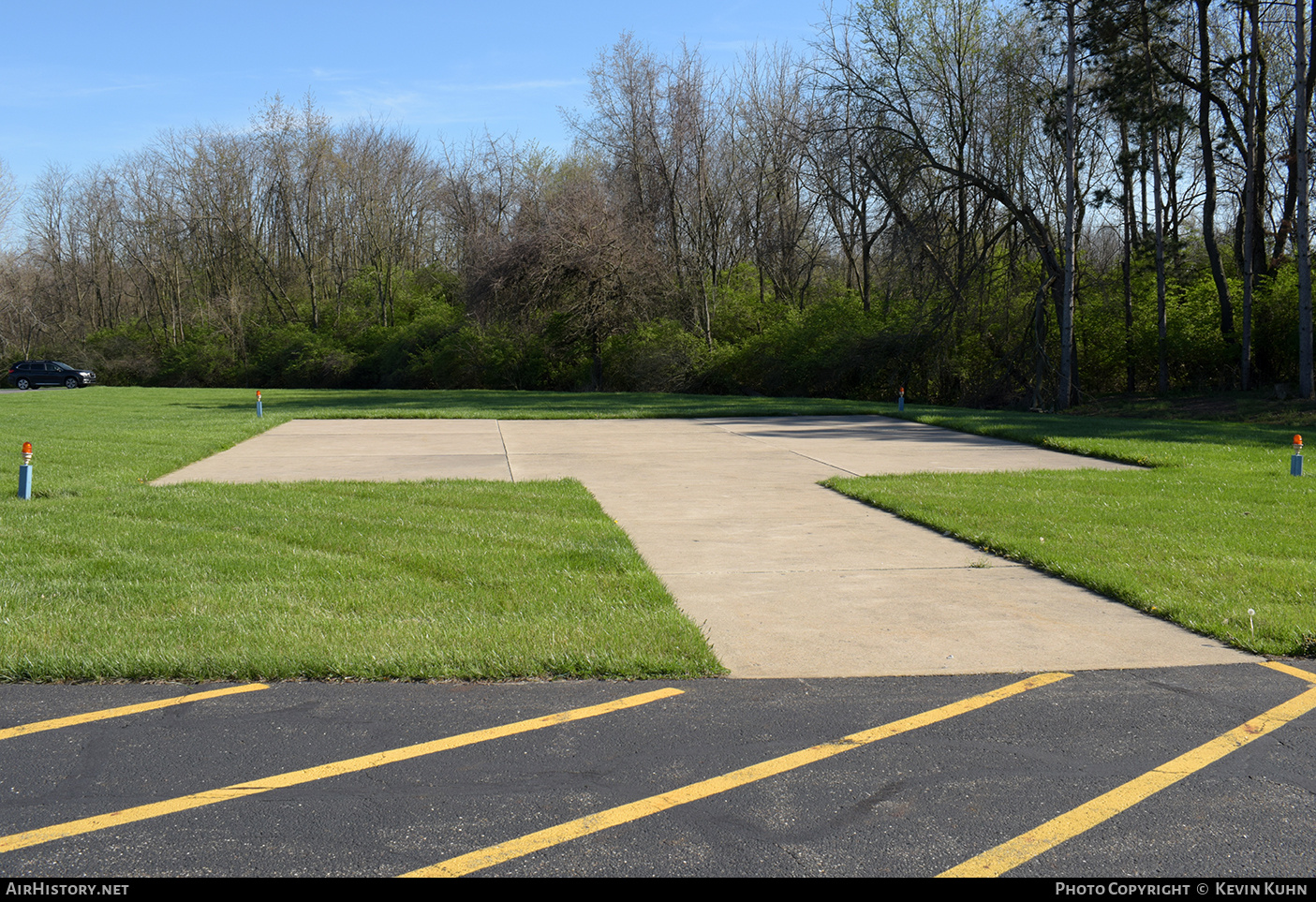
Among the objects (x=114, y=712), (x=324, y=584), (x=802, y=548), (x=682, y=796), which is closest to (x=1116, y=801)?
(x=682, y=796)

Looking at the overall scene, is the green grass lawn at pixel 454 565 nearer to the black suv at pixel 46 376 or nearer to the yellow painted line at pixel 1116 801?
the yellow painted line at pixel 1116 801

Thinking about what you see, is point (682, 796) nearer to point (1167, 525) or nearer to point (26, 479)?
point (1167, 525)

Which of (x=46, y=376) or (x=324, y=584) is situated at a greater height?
(x=46, y=376)

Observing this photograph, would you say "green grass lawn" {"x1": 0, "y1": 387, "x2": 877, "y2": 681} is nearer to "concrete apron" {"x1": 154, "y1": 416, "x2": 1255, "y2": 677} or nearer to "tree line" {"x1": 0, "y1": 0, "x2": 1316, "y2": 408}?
"concrete apron" {"x1": 154, "y1": 416, "x2": 1255, "y2": 677}

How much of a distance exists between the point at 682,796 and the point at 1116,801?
1.65 metres

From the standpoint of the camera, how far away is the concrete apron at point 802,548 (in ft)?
18.5

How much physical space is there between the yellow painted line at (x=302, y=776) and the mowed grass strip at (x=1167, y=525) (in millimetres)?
3788

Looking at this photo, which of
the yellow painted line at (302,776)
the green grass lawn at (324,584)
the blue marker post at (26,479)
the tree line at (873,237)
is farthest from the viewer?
the tree line at (873,237)

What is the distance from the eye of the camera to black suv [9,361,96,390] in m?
47.9

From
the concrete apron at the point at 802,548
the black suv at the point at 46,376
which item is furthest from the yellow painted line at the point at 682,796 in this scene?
the black suv at the point at 46,376

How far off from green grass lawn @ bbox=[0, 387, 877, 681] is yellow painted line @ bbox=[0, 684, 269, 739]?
20 centimetres

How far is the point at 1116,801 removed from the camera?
365 cm

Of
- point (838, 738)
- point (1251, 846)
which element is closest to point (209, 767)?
point (838, 738)

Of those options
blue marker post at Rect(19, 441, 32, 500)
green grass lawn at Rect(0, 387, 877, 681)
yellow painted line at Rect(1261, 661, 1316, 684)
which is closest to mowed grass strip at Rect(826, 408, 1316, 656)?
yellow painted line at Rect(1261, 661, 1316, 684)
